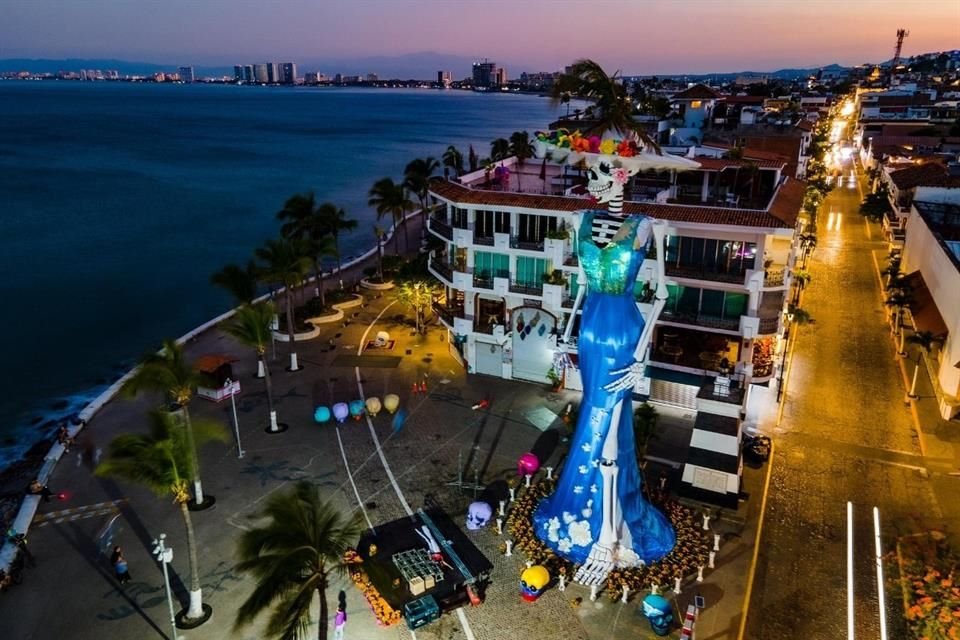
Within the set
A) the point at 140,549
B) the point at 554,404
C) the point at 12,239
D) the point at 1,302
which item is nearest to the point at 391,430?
the point at 554,404

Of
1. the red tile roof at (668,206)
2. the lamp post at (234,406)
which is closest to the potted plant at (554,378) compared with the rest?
the red tile roof at (668,206)

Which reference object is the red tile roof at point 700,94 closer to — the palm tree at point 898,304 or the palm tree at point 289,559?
the palm tree at point 898,304

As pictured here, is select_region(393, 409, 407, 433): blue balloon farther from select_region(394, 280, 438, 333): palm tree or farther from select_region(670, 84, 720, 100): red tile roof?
select_region(670, 84, 720, 100): red tile roof

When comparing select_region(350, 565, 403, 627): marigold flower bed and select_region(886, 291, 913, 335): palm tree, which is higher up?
select_region(886, 291, 913, 335): palm tree

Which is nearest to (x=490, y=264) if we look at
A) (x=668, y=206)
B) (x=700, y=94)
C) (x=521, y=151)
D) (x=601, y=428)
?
(x=668, y=206)

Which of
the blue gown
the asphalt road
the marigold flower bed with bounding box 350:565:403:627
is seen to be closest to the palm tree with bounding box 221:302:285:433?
the marigold flower bed with bounding box 350:565:403:627

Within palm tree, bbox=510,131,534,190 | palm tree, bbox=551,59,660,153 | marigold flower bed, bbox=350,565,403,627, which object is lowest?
marigold flower bed, bbox=350,565,403,627

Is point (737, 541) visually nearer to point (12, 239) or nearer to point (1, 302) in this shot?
point (1, 302)
